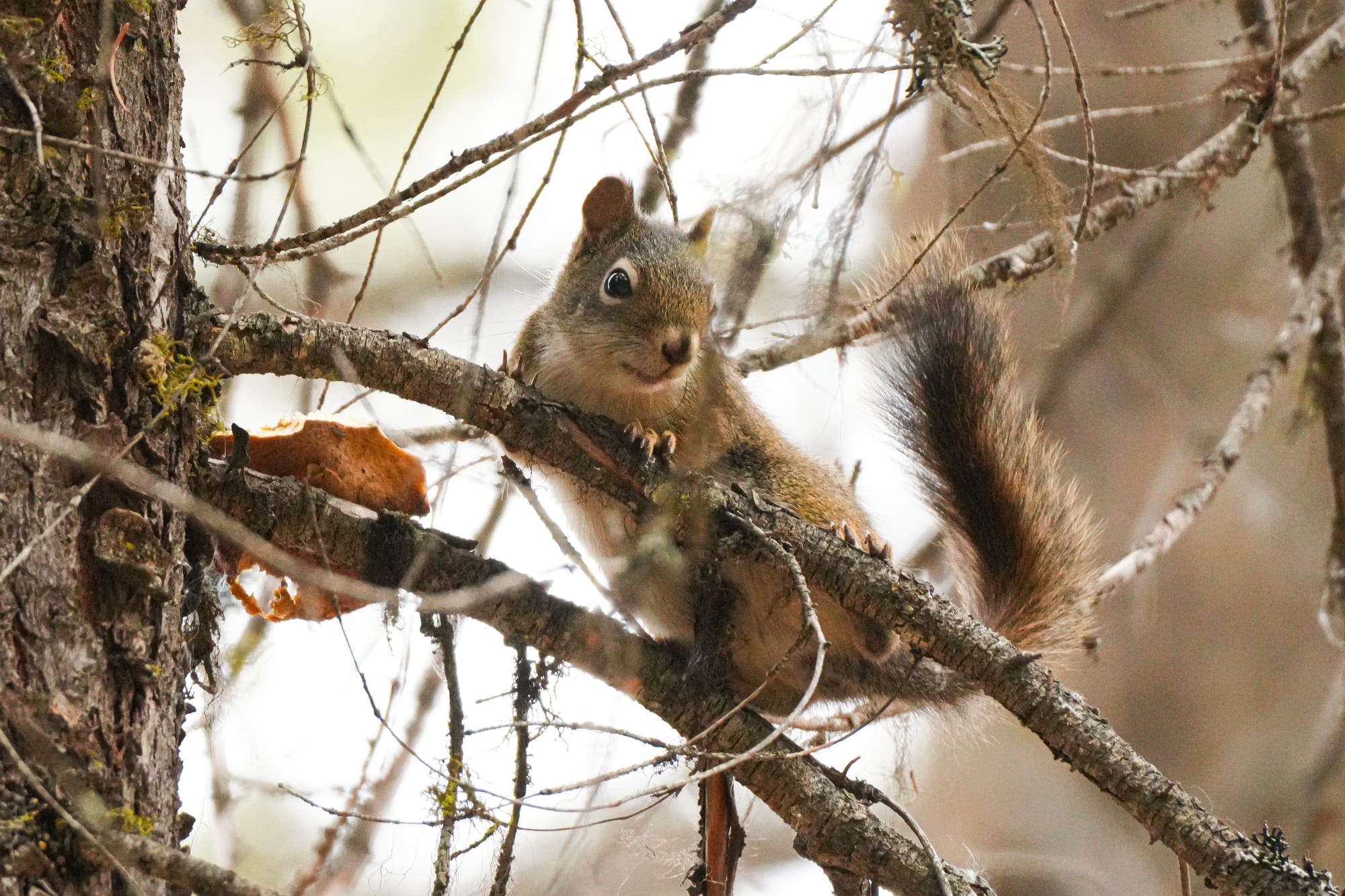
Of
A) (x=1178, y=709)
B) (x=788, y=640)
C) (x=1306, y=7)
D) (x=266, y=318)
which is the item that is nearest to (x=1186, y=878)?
(x=788, y=640)

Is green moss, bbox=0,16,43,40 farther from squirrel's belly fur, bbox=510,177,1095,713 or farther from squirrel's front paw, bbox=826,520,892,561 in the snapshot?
squirrel's front paw, bbox=826,520,892,561

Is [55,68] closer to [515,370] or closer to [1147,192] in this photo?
[515,370]

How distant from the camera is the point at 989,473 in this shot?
7.82 ft

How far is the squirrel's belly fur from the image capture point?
2133 mm

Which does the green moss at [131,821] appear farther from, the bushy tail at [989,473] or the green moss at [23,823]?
the bushy tail at [989,473]

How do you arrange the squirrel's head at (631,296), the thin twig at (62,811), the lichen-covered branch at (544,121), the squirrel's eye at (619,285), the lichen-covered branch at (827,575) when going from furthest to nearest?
the squirrel's eye at (619,285) → the squirrel's head at (631,296) → the lichen-covered branch at (827,575) → the lichen-covered branch at (544,121) → the thin twig at (62,811)

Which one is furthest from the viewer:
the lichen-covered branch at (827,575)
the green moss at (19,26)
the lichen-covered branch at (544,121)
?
the lichen-covered branch at (827,575)

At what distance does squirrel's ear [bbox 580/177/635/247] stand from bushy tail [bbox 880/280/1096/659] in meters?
0.77

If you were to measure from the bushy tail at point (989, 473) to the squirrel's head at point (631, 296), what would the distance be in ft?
1.40

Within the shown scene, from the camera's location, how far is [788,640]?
2.21 meters

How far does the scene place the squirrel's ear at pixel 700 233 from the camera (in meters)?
2.47

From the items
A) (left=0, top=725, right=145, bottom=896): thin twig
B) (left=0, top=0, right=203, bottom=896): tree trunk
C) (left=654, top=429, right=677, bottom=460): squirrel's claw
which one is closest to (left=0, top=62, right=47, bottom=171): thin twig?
(left=0, top=0, right=203, bottom=896): tree trunk

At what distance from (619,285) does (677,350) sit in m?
0.30

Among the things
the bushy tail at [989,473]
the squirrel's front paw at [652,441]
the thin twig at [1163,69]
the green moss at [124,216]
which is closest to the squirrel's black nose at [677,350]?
the squirrel's front paw at [652,441]
